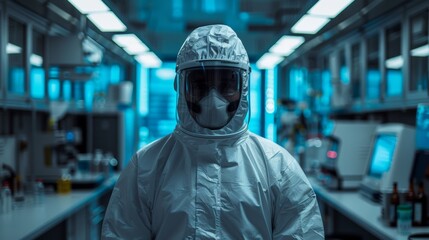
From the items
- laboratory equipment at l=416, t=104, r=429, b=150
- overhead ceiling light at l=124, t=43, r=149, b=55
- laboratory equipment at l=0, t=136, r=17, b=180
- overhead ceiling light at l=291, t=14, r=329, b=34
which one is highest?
overhead ceiling light at l=291, t=14, r=329, b=34

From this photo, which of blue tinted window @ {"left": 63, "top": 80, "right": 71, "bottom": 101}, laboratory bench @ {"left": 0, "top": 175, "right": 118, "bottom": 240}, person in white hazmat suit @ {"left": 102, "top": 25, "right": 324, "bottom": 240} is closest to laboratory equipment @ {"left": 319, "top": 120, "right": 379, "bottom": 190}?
laboratory bench @ {"left": 0, "top": 175, "right": 118, "bottom": 240}

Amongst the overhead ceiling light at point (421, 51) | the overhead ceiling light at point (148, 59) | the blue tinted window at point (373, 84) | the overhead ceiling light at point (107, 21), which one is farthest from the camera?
the overhead ceiling light at point (148, 59)

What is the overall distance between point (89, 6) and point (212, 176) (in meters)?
1.43

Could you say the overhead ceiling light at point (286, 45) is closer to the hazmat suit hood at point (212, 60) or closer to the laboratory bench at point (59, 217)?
the hazmat suit hood at point (212, 60)

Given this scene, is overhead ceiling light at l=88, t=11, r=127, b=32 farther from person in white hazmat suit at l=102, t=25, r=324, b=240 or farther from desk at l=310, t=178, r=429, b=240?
desk at l=310, t=178, r=429, b=240

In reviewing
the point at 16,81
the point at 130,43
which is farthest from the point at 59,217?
the point at 130,43

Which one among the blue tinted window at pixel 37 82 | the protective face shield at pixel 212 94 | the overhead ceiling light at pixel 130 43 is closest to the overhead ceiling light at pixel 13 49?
the blue tinted window at pixel 37 82

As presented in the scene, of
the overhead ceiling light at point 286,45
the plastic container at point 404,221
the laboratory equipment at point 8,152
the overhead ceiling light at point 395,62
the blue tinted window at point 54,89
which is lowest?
the plastic container at point 404,221

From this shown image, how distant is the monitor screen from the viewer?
3121mm

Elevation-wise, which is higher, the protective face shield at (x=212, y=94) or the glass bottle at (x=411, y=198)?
the protective face shield at (x=212, y=94)

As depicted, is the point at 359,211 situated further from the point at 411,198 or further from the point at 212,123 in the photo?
the point at 212,123

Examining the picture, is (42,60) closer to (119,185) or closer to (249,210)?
(119,185)

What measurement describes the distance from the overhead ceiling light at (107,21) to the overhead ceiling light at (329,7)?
3.93ft

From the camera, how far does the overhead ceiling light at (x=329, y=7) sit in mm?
2483
